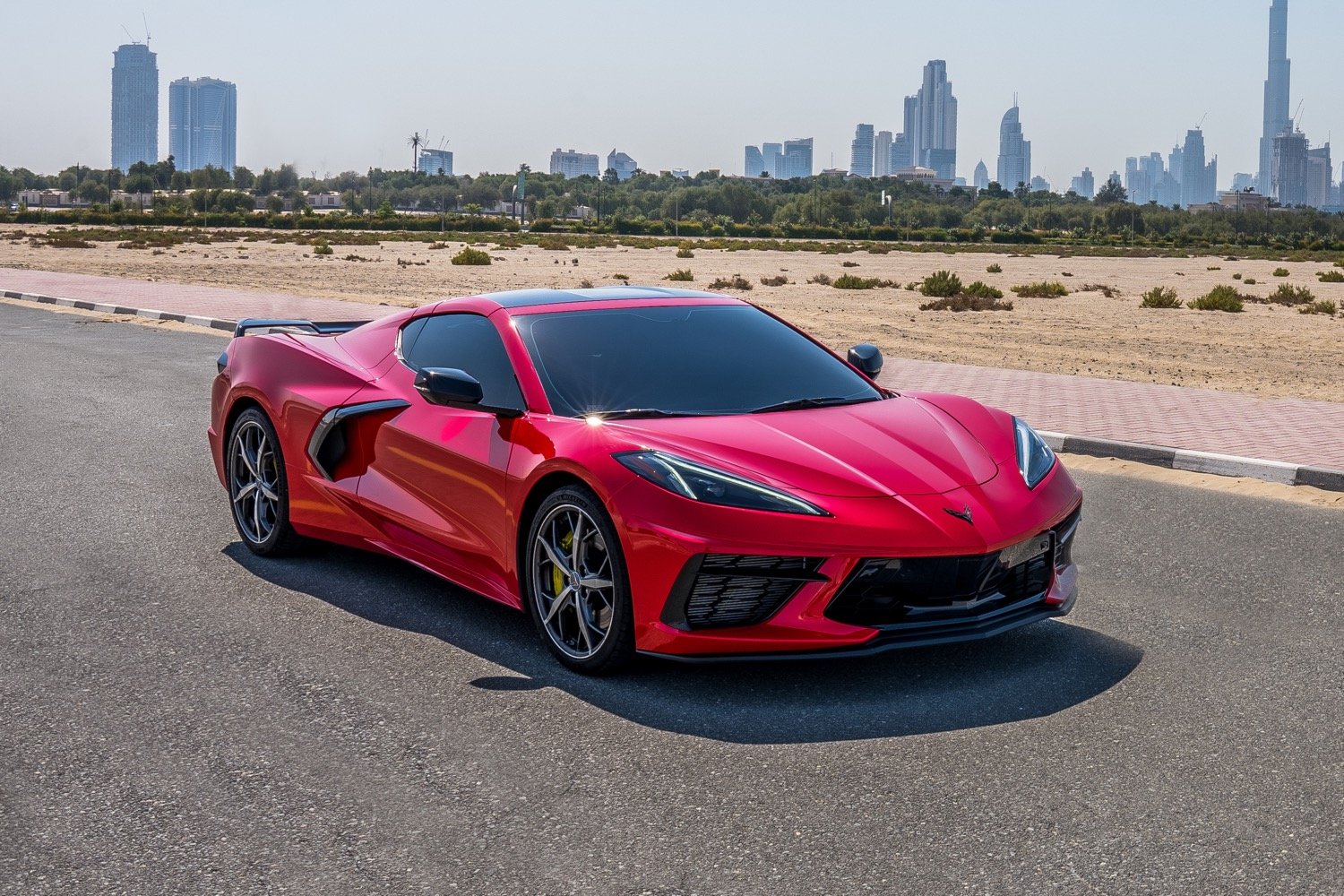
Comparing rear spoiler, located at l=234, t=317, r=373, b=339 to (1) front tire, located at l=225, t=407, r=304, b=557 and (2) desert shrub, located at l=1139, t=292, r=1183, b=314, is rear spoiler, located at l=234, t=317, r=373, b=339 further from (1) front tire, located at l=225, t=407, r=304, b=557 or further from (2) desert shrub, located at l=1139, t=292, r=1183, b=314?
(2) desert shrub, located at l=1139, t=292, r=1183, b=314

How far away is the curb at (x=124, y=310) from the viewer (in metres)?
21.6

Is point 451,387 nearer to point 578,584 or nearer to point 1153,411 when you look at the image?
point 578,584

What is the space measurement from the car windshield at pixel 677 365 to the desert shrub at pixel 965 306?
2370cm

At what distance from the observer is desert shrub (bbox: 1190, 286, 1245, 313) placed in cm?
3108

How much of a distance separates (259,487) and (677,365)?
2399mm

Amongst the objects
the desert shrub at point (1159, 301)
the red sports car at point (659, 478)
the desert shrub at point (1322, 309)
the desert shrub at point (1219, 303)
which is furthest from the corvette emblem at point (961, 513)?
the desert shrub at point (1159, 301)

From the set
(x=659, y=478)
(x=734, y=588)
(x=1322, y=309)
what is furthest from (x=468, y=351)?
(x=1322, y=309)

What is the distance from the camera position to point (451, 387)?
18.2 feet

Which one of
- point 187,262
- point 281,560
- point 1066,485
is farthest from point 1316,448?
point 187,262

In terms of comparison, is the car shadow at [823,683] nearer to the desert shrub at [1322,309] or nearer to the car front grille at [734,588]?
the car front grille at [734,588]

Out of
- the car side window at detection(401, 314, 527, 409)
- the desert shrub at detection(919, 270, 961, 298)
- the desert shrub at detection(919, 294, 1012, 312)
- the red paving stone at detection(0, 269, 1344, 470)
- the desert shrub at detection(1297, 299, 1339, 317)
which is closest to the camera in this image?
the car side window at detection(401, 314, 527, 409)

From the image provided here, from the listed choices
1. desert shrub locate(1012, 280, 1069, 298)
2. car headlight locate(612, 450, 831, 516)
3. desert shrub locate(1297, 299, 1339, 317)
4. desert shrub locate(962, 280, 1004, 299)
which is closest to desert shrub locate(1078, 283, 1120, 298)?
desert shrub locate(1012, 280, 1069, 298)

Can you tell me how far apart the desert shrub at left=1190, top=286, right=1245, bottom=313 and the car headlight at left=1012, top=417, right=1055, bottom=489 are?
27.1 meters

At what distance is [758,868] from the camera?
3564 millimetres
